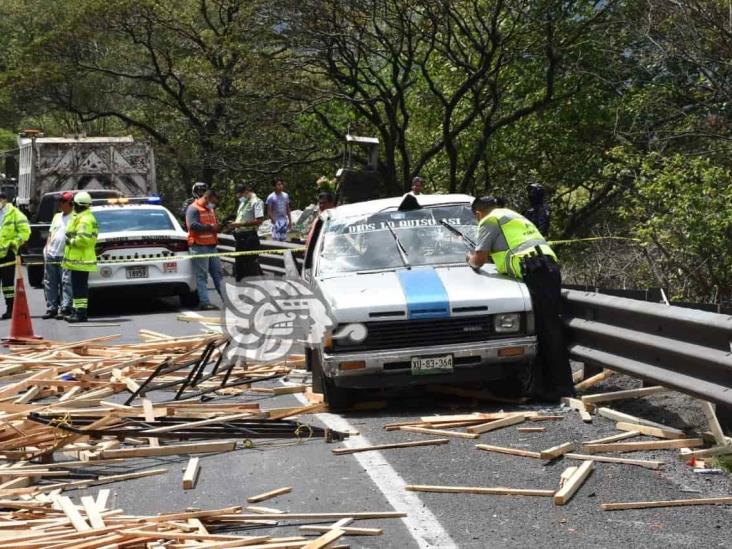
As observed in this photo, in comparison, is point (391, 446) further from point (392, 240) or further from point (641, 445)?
point (392, 240)

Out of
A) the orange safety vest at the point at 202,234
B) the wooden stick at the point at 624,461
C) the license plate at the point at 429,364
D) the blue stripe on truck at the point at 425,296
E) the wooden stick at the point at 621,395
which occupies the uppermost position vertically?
the orange safety vest at the point at 202,234

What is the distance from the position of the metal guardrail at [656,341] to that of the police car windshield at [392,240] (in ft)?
3.69

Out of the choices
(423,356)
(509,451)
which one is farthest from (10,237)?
(509,451)

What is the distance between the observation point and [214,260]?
17891 millimetres

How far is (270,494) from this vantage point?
254 inches

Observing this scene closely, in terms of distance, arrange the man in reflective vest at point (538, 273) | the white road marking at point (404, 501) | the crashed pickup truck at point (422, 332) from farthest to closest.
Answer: the man in reflective vest at point (538, 273), the crashed pickup truck at point (422, 332), the white road marking at point (404, 501)

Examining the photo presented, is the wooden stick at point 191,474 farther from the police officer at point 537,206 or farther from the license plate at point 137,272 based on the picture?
the license plate at point 137,272

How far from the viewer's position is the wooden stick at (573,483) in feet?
20.2

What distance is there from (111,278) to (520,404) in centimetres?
925

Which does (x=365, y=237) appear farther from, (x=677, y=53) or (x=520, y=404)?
(x=677, y=53)

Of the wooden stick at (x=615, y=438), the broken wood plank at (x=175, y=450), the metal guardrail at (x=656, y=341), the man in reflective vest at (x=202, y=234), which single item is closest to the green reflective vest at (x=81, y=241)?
the man in reflective vest at (x=202, y=234)

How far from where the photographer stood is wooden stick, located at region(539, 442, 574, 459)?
715 centimetres

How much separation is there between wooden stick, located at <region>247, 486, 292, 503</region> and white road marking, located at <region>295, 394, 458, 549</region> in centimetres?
51

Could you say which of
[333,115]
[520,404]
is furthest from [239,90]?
[520,404]
